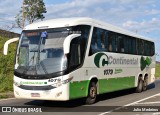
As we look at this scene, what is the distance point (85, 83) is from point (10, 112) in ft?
10.3

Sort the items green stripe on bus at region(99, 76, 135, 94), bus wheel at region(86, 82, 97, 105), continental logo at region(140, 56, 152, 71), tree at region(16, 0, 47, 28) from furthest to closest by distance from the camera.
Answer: tree at region(16, 0, 47, 28) → continental logo at region(140, 56, 152, 71) → green stripe on bus at region(99, 76, 135, 94) → bus wheel at region(86, 82, 97, 105)

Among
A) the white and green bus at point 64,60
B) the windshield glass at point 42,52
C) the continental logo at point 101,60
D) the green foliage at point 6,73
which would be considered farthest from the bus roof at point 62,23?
the green foliage at point 6,73

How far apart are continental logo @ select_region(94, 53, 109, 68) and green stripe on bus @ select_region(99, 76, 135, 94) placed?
2.24 feet

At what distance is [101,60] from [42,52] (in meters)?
3.23

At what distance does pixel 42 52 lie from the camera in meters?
12.8

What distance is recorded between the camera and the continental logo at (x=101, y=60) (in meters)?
14.7

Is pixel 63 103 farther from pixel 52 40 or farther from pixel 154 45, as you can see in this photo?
pixel 154 45

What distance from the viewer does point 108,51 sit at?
15969mm

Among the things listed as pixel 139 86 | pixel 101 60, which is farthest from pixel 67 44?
pixel 139 86

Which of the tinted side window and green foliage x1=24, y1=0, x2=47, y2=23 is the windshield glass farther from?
green foliage x1=24, y1=0, x2=47, y2=23

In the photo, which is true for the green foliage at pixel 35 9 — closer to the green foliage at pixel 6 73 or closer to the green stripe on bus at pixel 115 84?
the green foliage at pixel 6 73

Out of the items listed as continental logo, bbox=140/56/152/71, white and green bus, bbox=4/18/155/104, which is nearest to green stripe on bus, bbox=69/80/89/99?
white and green bus, bbox=4/18/155/104

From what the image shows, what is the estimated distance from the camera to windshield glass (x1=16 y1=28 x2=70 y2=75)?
12.6m

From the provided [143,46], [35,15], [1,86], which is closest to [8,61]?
[1,86]
